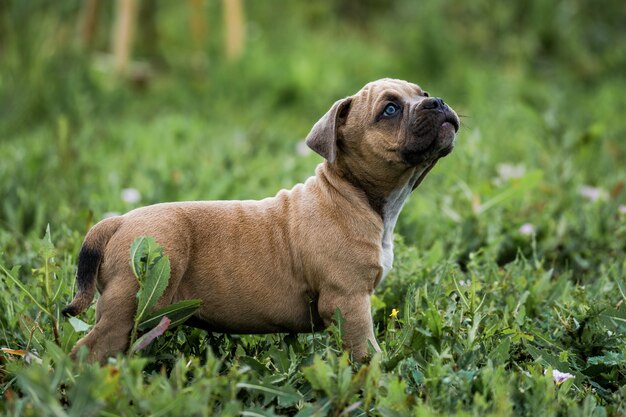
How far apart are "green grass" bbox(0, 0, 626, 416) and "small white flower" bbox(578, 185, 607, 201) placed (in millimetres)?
25

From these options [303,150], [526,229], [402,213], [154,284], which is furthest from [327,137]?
[303,150]

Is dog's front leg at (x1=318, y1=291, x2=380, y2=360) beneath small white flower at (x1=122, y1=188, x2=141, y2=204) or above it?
above

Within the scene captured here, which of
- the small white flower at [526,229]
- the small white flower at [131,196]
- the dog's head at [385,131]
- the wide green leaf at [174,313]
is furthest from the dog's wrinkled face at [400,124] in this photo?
the small white flower at [131,196]

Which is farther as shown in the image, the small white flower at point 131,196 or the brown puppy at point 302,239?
the small white flower at point 131,196

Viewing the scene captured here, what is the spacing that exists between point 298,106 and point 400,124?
515 centimetres

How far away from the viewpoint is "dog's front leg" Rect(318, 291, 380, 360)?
2.77 metres

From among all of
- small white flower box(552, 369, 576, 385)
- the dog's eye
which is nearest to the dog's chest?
the dog's eye

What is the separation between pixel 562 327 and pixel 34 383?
1905 mm

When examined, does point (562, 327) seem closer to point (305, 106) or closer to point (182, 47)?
point (305, 106)

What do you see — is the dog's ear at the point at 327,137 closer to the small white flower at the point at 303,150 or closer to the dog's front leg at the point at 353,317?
the dog's front leg at the point at 353,317

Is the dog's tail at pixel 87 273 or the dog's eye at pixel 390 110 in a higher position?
the dog's eye at pixel 390 110

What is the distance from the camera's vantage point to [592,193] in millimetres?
5074

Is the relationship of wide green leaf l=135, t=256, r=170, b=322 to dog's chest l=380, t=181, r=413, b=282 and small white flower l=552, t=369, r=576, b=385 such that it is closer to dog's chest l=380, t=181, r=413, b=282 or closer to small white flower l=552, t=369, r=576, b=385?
dog's chest l=380, t=181, r=413, b=282

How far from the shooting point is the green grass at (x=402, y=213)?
2.51 meters
